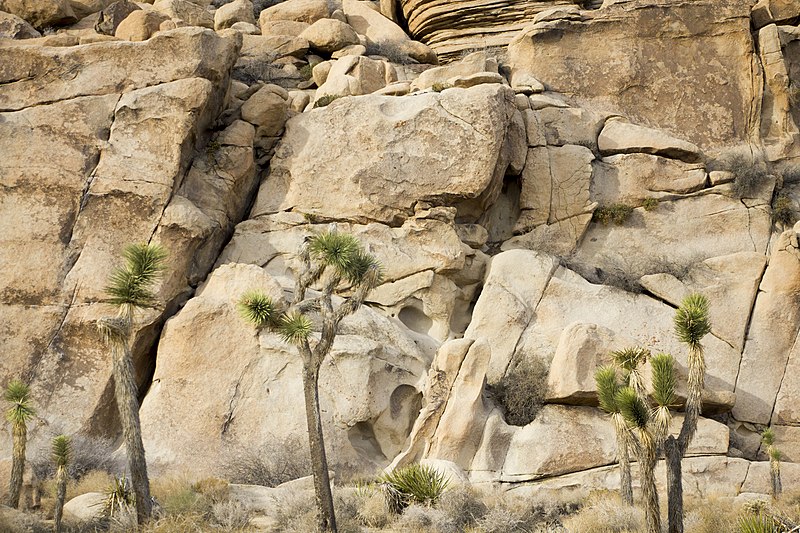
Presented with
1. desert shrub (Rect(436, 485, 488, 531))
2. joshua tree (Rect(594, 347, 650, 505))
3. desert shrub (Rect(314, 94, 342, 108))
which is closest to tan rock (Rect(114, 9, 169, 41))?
desert shrub (Rect(314, 94, 342, 108))

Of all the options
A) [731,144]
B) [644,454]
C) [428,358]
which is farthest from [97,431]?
[731,144]

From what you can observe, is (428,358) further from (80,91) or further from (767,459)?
(80,91)

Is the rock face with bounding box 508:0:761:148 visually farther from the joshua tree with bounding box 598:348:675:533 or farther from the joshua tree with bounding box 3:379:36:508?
the joshua tree with bounding box 3:379:36:508

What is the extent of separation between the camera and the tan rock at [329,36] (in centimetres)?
2873

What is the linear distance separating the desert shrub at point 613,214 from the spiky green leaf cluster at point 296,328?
12085mm

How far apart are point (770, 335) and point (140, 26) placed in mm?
18874

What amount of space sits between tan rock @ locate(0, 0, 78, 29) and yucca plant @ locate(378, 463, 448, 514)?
2018 cm

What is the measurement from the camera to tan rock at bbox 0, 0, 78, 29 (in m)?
28.0

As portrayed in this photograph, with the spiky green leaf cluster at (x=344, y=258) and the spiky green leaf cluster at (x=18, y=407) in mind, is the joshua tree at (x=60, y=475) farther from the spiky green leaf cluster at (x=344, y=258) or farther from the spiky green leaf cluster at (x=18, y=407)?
the spiky green leaf cluster at (x=344, y=258)

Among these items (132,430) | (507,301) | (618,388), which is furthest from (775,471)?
(132,430)

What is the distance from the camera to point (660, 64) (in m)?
26.8

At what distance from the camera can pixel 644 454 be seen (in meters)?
13.2

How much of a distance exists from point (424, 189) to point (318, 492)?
10.4 metres

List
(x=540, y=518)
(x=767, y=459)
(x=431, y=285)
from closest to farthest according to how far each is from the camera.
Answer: (x=540, y=518), (x=767, y=459), (x=431, y=285)
